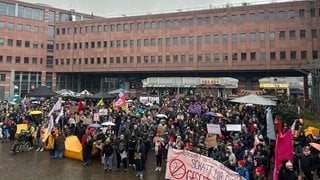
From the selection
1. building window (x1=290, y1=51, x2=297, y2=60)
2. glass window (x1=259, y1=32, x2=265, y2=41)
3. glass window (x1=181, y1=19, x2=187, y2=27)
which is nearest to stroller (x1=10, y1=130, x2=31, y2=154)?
glass window (x1=181, y1=19, x2=187, y2=27)

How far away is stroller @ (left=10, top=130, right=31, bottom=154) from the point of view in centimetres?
1672

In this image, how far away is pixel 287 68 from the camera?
45312mm

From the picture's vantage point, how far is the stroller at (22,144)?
16.7 meters

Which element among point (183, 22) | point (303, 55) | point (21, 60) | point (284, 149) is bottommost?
point (284, 149)

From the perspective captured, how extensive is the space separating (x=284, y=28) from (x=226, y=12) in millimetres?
9164

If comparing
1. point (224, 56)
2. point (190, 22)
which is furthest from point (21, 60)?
point (224, 56)

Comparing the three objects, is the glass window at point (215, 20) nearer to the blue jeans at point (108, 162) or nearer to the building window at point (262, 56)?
the building window at point (262, 56)

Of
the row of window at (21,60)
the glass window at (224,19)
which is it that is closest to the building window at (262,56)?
the glass window at (224,19)

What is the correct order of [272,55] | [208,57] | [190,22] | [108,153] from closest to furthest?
[108,153]
[272,55]
[208,57]
[190,22]

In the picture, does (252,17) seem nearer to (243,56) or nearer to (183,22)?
(243,56)

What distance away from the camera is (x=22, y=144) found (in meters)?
17.1

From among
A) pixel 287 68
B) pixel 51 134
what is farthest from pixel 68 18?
pixel 51 134

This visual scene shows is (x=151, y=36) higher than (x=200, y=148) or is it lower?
higher

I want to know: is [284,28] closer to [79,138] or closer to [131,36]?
[131,36]
